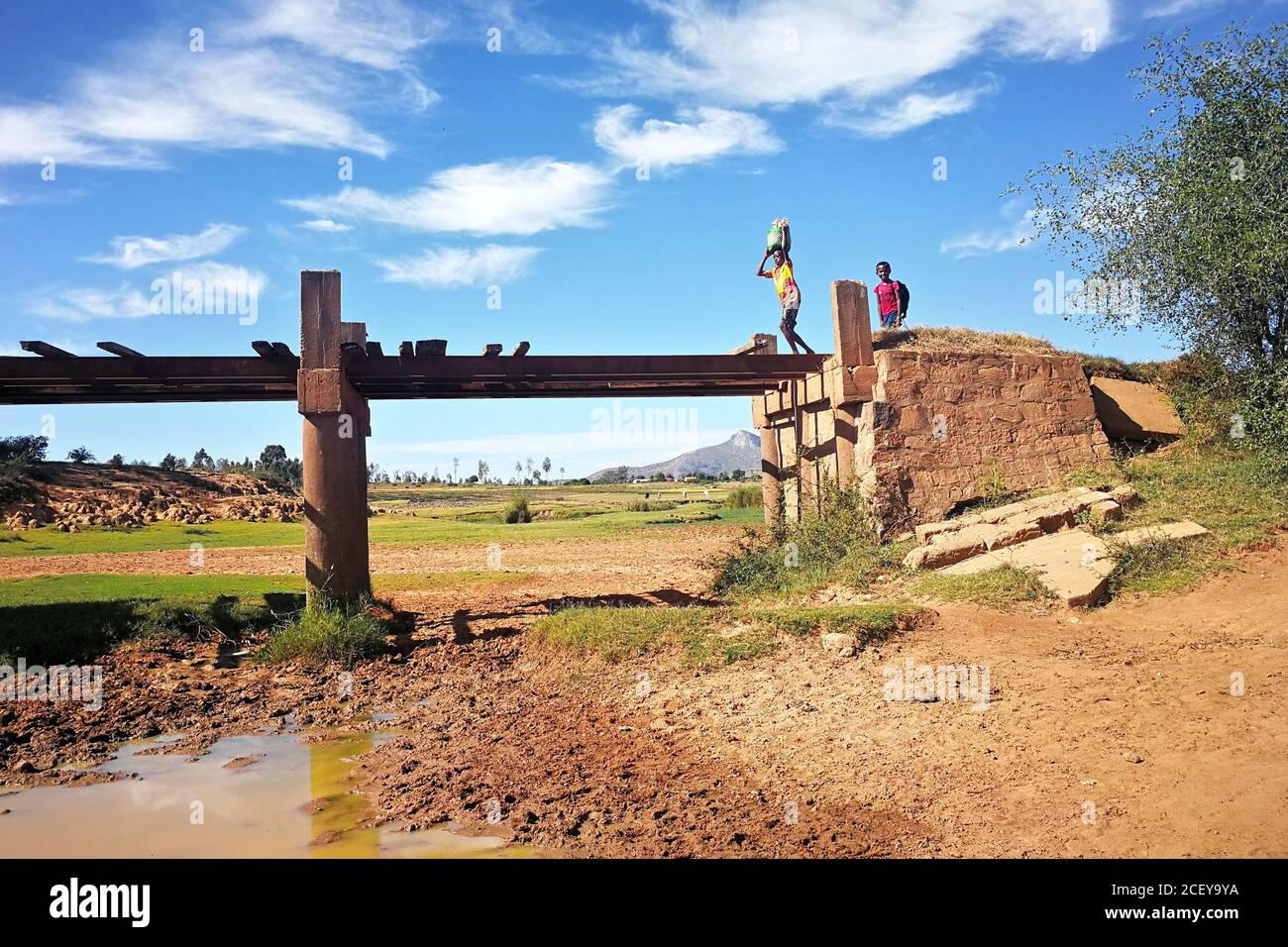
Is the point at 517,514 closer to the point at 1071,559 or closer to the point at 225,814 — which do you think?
the point at 1071,559

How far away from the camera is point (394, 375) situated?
13.1 m

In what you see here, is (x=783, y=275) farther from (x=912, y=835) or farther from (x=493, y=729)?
(x=912, y=835)

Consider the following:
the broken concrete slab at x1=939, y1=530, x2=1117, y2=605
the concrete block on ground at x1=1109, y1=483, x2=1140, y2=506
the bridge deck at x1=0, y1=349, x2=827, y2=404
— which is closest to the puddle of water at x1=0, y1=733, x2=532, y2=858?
the bridge deck at x1=0, y1=349, x2=827, y2=404

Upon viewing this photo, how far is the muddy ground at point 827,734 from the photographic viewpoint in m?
5.50

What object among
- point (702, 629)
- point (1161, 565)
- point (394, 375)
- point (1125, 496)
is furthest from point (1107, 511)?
point (394, 375)

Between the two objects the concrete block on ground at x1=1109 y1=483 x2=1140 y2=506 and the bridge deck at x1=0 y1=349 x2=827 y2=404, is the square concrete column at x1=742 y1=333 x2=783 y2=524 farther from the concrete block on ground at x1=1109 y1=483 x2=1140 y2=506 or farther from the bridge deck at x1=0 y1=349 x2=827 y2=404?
the concrete block on ground at x1=1109 y1=483 x2=1140 y2=506

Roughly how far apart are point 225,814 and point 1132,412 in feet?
50.3

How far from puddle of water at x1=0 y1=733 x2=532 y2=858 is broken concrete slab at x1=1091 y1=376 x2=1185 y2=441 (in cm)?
1346

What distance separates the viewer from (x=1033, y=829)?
5281 mm

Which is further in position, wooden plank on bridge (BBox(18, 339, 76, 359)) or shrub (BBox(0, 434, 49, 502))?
shrub (BBox(0, 434, 49, 502))

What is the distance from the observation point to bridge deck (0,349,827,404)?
12.4 meters

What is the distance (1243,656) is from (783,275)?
903 centimetres

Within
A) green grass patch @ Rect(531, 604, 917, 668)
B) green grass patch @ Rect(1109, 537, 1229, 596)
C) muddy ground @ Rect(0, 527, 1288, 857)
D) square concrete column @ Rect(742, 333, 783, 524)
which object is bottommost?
muddy ground @ Rect(0, 527, 1288, 857)
